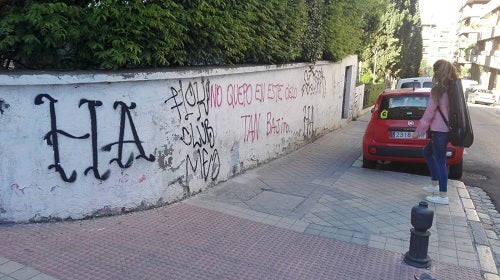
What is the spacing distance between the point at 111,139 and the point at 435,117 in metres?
4.17

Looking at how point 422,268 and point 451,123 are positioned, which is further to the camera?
point 451,123

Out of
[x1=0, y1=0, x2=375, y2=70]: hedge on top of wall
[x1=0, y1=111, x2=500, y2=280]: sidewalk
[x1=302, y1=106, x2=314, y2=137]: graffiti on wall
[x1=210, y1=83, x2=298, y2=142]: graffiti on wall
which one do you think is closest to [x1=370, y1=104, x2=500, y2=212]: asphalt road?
[x1=0, y1=111, x2=500, y2=280]: sidewalk

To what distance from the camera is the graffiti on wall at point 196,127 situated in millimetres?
5133

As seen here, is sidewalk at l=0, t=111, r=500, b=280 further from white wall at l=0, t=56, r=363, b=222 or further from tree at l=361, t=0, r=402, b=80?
tree at l=361, t=0, r=402, b=80

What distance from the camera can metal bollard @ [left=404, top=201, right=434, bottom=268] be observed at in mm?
3848

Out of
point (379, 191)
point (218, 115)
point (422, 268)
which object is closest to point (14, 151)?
point (218, 115)

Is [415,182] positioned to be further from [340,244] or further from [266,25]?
[266,25]

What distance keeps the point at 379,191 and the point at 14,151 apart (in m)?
4.90

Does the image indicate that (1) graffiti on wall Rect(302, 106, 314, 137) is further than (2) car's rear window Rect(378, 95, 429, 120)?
Yes

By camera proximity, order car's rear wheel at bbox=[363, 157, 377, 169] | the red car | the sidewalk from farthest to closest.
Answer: car's rear wheel at bbox=[363, 157, 377, 169]
the red car
the sidewalk

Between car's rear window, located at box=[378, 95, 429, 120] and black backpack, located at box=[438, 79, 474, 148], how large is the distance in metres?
1.64

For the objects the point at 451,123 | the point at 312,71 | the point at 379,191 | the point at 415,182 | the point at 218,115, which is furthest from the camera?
the point at 312,71

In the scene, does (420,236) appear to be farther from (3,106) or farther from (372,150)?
(3,106)

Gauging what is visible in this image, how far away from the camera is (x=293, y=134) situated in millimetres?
8945
